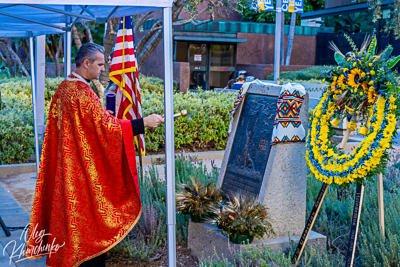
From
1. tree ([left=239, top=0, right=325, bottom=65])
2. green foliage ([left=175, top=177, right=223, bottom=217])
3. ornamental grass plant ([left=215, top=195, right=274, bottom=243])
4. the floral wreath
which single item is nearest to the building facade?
tree ([left=239, top=0, right=325, bottom=65])

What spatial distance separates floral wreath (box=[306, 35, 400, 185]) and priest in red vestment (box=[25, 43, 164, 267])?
1.52 metres

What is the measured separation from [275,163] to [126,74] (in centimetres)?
257

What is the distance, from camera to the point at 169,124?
3492 millimetres

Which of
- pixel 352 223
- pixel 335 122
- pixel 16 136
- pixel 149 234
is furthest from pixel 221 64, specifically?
pixel 352 223

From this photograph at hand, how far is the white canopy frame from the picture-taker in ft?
11.1

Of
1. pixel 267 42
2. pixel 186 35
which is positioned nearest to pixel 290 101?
pixel 186 35

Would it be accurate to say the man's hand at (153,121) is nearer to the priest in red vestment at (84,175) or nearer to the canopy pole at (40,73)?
the priest in red vestment at (84,175)

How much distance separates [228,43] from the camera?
24.7 m

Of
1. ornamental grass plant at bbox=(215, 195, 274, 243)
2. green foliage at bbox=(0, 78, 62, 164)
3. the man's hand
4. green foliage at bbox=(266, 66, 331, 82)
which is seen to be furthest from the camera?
green foliage at bbox=(266, 66, 331, 82)

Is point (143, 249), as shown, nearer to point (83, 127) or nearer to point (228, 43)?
point (83, 127)

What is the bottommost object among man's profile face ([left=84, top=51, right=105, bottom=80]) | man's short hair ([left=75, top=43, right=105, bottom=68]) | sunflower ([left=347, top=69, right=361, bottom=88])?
sunflower ([left=347, top=69, right=361, bottom=88])

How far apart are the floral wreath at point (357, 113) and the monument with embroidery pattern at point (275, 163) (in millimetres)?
255

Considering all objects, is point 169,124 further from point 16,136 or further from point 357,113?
point 16,136

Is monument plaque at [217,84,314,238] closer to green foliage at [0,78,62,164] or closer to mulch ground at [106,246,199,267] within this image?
mulch ground at [106,246,199,267]
